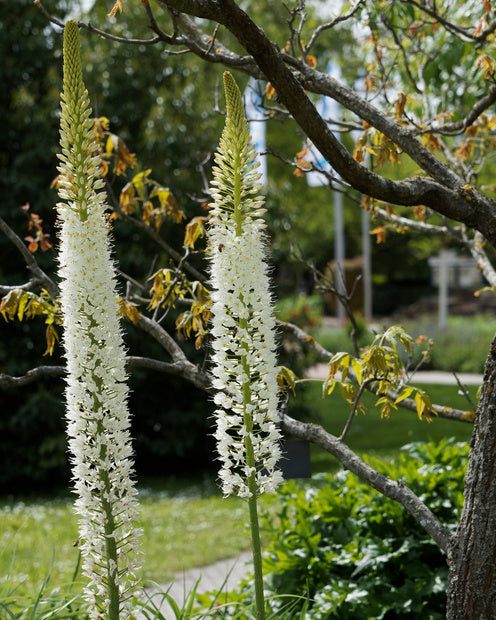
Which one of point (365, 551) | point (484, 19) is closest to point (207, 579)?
point (365, 551)

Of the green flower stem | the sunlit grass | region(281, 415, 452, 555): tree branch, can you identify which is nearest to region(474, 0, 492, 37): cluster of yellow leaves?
region(281, 415, 452, 555): tree branch

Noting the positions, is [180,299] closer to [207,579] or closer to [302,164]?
[302,164]

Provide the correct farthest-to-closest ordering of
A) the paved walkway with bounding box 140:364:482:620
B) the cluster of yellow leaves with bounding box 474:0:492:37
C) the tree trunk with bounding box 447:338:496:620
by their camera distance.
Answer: the paved walkway with bounding box 140:364:482:620 < the cluster of yellow leaves with bounding box 474:0:492:37 < the tree trunk with bounding box 447:338:496:620

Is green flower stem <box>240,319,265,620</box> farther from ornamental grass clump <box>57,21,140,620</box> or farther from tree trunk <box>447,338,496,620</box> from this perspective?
tree trunk <box>447,338,496,620</box>

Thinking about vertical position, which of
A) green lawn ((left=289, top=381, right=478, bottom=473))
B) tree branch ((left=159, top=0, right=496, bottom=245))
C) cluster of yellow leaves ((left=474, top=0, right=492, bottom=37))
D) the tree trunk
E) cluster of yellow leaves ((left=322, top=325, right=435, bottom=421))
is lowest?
green lawn ((left=289, top=381, right=478, bottom=473))

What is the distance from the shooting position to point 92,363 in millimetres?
2338

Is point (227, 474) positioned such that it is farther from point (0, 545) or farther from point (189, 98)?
point (189, 98)

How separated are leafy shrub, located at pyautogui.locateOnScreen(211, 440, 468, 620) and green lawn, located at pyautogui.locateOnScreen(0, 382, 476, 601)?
325mm

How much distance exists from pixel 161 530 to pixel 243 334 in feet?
18.6

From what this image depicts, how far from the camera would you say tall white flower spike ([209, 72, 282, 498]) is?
235 centimetres

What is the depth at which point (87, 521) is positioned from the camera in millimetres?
2412

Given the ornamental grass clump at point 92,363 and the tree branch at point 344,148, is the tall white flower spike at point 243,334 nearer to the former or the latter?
the tree branch at point 344,148

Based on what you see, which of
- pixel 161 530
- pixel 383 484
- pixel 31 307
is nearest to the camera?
pixel 383 484

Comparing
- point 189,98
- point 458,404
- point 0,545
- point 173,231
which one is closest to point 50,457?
point 0,545
